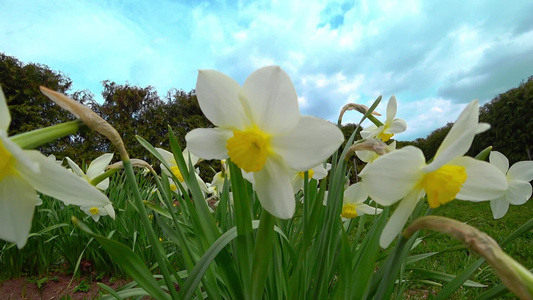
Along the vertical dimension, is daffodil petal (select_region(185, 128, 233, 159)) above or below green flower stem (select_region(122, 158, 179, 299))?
above

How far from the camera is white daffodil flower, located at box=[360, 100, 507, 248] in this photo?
0.62 metres

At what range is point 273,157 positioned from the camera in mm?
770

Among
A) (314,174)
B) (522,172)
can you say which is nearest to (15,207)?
(314,174)

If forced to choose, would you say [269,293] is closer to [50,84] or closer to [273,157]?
[273,157]

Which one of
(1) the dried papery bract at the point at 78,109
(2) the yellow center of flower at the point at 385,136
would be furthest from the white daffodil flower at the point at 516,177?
(1) the dried papery bract at the point at 78,109

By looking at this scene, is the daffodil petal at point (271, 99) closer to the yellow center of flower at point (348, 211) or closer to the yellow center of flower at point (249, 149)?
the yellow center of flower at point (249, 149)

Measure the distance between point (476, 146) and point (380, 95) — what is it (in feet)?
35.3

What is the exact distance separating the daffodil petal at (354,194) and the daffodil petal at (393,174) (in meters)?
0.77

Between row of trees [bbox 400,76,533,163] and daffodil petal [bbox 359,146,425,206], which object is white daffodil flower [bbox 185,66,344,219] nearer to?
daffodil petal [bbox 359,146,425,206]

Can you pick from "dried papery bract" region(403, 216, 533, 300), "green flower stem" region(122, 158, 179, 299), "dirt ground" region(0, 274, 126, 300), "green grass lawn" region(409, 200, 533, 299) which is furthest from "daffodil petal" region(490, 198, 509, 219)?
"dirt ground" region(0, 274, 126, 300)

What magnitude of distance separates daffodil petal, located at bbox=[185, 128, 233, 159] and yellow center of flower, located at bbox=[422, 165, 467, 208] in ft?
1.63

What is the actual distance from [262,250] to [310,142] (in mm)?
327

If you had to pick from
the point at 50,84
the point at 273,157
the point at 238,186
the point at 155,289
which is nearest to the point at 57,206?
the point at 155,289

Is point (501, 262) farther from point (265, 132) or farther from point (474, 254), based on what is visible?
point (474, 254)
